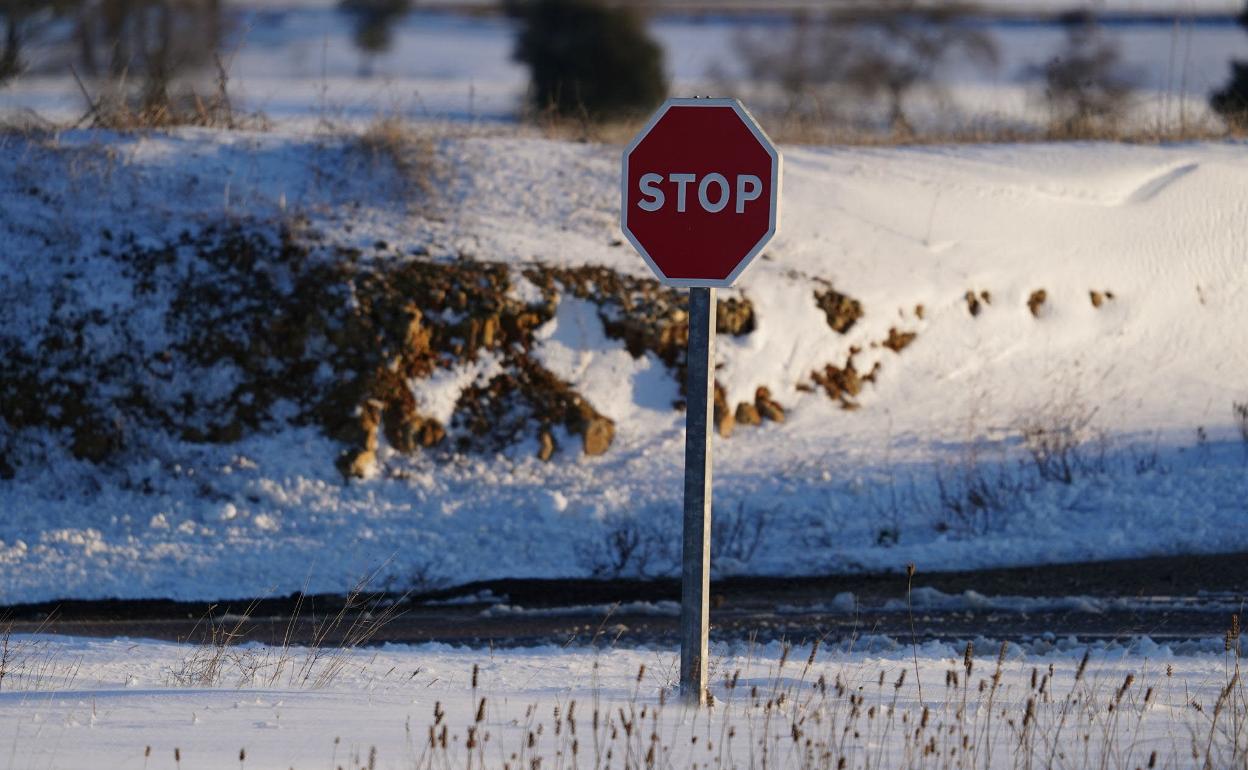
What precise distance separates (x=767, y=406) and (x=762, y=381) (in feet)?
0.90

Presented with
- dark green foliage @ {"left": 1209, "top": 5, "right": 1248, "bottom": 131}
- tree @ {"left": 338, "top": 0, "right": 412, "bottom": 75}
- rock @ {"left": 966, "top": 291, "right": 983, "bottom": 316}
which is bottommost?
rock @ {"left": 966, "top": 291, "right": 983, "bottom": 316}

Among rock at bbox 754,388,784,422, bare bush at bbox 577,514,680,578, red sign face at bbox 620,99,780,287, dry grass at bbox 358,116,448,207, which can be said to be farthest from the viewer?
dry grass at bbox 358,116,448,207

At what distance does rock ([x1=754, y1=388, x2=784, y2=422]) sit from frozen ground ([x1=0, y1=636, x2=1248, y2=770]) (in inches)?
213

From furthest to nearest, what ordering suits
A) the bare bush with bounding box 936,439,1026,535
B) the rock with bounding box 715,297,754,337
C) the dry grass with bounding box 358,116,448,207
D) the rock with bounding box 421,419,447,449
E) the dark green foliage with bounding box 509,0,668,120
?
the dark green foliage with bounding box 509,0,668,120 → the dry grass with bounding box 358,116,448,207 → the rock with bounding box 715,297,754,337 → the rock with bounding box 421,419,447,449 → the bare bush with bounding box 936,439,1026,535

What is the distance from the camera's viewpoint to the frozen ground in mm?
4766

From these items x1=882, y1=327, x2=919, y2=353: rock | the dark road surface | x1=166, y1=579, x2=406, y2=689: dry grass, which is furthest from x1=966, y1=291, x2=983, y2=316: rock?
x1=166, y1=579, x2=406, y2=689: dry grass

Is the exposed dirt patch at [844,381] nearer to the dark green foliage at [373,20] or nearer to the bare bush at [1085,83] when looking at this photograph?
the bare bush at [1085,83]

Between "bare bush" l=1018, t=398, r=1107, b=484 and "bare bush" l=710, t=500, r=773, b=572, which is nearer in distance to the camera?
Answer: "bare bush" l=710, t=500, r=773, b=572

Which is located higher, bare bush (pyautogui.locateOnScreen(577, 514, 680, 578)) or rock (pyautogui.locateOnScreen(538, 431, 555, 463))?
rock (pyautogui.locateOnScreen(538, 431, 555, 463))

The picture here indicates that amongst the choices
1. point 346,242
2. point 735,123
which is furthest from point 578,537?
point 735,123

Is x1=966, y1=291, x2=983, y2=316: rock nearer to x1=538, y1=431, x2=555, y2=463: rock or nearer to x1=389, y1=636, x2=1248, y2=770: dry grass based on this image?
x1=538, y1=431, x2=555, y2=463: rock

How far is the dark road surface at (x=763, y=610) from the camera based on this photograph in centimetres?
822

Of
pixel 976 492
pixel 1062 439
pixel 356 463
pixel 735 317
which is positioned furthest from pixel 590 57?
pixel 976 492

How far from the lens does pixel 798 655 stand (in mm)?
7469
